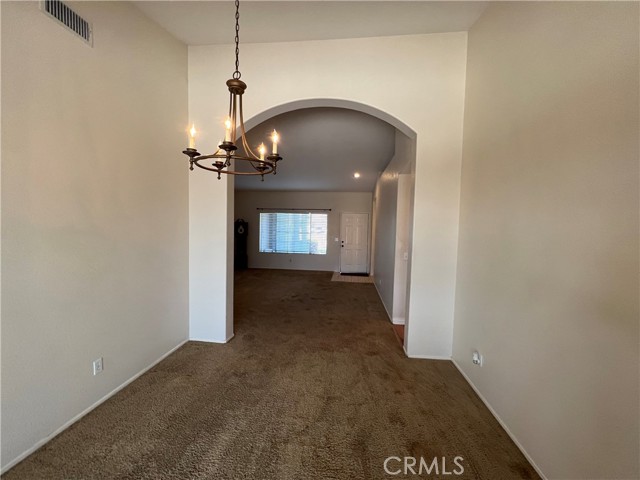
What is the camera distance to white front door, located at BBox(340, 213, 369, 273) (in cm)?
853

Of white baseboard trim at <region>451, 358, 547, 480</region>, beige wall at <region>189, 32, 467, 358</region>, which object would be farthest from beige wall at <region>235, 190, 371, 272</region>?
white baseboard trim at <region>451, 358, 547, 480</region>

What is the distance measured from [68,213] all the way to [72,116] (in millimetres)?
633

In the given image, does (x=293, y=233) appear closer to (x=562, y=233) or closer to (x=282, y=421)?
(x=282, y=421)

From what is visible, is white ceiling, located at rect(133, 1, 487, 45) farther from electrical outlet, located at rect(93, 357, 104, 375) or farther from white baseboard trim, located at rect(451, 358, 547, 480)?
white baseboard trim, located at rect(451, 358, 547, 480)

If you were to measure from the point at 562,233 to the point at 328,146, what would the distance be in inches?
182

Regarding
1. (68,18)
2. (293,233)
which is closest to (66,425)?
(68,18)

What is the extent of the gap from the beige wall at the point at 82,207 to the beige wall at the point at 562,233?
288cm

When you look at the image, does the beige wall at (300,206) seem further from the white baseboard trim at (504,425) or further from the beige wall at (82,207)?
the white baseboard trim at (504,425)

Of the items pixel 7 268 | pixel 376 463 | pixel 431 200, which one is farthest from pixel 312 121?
pixel 376 463

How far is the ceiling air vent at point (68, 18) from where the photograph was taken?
1609 millimetres

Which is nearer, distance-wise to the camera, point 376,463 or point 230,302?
point 376,463

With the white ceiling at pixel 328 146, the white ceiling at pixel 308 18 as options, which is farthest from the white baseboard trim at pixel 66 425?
the white ceiling at pixel 328 146

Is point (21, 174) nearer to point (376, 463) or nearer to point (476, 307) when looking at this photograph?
point (376, 463)

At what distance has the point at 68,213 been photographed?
1755 millimetres
